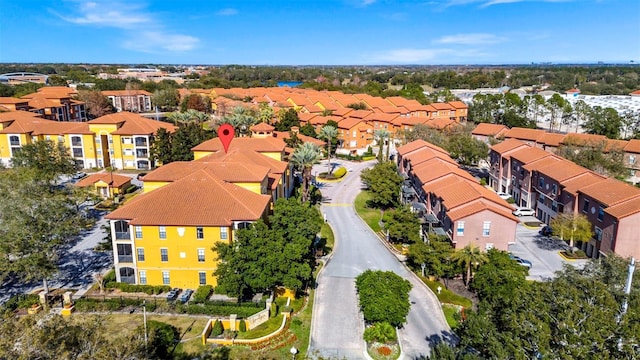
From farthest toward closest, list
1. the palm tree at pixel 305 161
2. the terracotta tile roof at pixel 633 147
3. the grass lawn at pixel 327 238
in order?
1. the terracotta tile roof at pixel 633 147
2. the palm tree at pixel 305 161
3. the grass lawn at pixel 327 238

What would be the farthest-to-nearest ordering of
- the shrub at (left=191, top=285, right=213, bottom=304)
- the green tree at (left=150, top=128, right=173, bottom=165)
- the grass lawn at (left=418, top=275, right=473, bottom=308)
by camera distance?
the green tree at (left=150, top=128, right=173, bottom=165) < the grass lawn at (left=418, top=275, right=473, bottom=308) < the shrub at (left=191, top=285, right=213, bottom=304)

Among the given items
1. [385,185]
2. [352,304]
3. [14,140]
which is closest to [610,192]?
[385,185]

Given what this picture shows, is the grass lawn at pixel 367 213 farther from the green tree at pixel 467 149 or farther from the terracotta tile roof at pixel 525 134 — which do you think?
the terracotta tile roof at pixel 525 134

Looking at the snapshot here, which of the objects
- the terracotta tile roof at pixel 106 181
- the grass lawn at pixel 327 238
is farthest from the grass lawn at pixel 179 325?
the terracotta tile roof at pixel 106 181

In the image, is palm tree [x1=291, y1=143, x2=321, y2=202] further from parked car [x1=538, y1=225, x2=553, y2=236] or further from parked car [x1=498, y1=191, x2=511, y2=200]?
parked car [x1=538, y1=225, x2=553, y2=236]

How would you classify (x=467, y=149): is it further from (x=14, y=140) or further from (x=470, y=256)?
(x=14, y=140)

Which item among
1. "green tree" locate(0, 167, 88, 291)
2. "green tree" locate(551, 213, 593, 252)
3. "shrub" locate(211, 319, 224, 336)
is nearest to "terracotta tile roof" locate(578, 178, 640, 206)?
"green tree" locate(551, 213, 593, 252)

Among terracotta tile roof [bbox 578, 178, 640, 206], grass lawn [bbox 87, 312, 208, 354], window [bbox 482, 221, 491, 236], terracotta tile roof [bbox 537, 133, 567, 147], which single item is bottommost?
grass lawn [bbox 87, 312, 208, 354]
